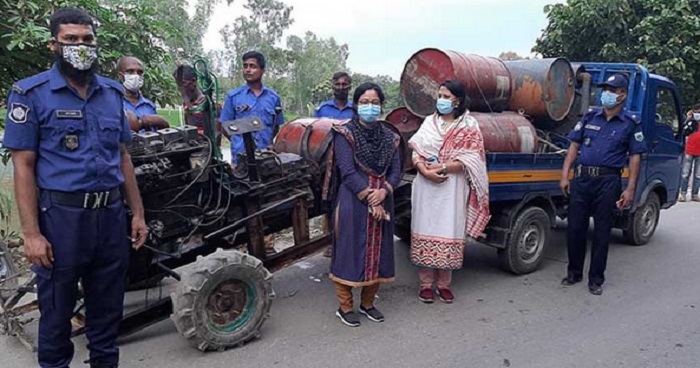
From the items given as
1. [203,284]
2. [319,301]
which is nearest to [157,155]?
[203,284]

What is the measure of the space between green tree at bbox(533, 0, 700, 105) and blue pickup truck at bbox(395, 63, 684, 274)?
3.91m

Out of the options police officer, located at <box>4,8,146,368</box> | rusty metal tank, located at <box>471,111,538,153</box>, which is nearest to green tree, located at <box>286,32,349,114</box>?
rusty metal tank, located at <box>471,111,538,153</box>

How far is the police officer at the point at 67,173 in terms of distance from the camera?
2.52 metres

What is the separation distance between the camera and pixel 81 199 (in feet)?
8.55

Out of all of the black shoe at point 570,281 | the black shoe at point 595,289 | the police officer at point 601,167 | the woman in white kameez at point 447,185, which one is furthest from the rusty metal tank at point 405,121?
the black shoe at point 595,289

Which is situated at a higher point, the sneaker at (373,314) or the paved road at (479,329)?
the sneaker at (373,314)

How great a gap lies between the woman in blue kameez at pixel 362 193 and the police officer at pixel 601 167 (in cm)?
176

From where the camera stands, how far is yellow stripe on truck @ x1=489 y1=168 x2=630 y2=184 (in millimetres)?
4721

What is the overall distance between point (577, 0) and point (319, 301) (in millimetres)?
9087

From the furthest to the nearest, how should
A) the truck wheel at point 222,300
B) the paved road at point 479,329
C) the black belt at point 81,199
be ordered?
the paved road at point 479,329
the truck wheel at point 222,300
the black belt at point 81,199

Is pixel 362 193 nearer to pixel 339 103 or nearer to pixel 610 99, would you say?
pixel 339 103

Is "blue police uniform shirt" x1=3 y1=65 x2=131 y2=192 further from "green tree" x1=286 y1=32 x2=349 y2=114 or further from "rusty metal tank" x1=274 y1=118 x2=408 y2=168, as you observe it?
"green tree" x1=286 y1=32 x2=349 y2=114

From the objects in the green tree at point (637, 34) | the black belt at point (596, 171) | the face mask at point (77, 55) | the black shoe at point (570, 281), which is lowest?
the black shoe at point (570, 281)

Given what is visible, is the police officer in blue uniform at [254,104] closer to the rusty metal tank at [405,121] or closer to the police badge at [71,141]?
the rusty metal tank at [405,121]
